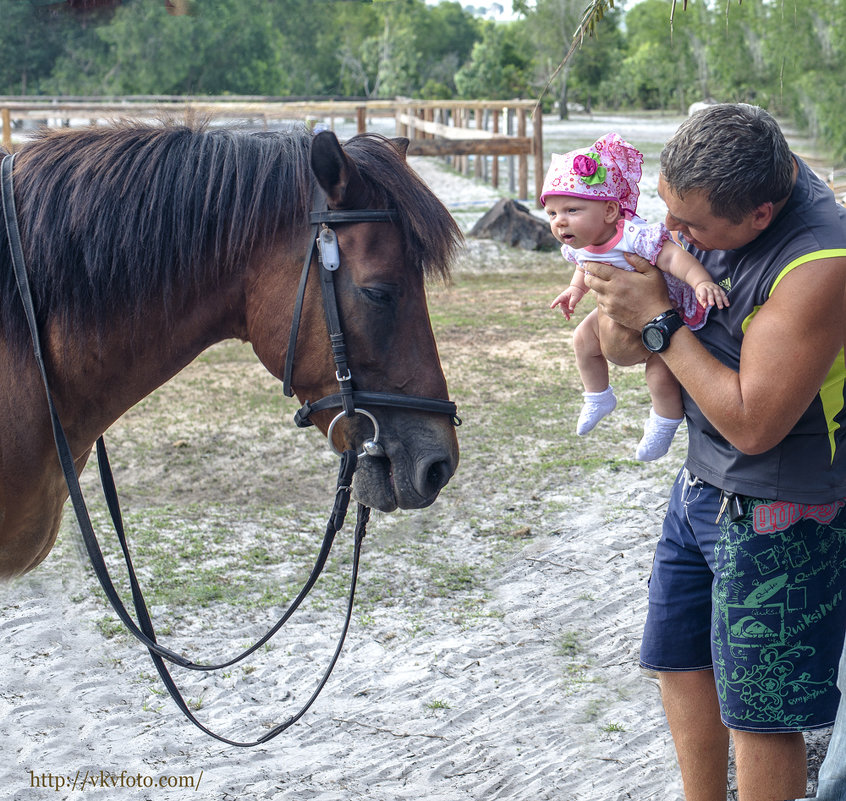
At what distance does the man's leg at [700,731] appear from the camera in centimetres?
203

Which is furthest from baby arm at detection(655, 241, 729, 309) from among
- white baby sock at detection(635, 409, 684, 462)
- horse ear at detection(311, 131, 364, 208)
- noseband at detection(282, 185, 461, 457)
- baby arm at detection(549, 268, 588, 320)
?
horse ear at detection(311, 131, 364, 208)

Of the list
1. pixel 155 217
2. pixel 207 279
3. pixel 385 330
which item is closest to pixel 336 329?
pixel 385 330

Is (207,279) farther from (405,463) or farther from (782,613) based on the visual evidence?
(782,613)

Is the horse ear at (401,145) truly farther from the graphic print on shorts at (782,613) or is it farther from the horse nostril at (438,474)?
the graphic print on shorts at (782,613)

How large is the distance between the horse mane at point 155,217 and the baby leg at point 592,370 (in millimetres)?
417

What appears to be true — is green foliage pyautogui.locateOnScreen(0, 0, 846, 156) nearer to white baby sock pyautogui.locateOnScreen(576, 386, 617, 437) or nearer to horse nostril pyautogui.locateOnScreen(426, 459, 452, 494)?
white baby sock pyautogui.locateOnScreen(576, 386, 617, 437)

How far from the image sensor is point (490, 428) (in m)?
5.66

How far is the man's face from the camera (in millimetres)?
1636

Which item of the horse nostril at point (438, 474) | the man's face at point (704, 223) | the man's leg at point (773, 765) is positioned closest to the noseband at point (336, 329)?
the horse nostril at point (438, 474)

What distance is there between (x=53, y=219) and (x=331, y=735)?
1.91 m

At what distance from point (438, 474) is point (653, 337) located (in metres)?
0.60

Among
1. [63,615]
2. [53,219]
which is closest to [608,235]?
[53,219]

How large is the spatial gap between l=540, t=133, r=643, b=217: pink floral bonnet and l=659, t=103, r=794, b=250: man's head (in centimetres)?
16

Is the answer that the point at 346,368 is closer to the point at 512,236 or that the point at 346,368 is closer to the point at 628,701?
the point at 628,701
